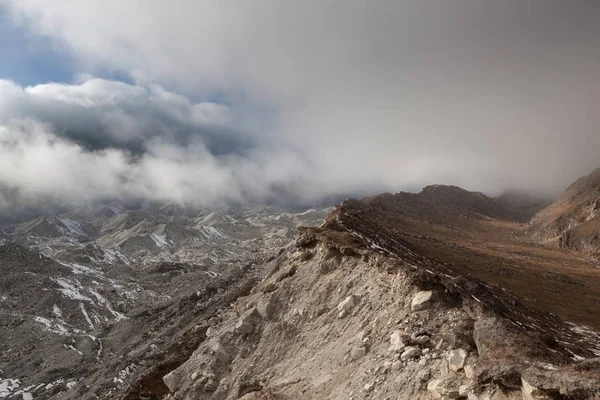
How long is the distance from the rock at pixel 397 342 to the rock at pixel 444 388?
7.60 ft

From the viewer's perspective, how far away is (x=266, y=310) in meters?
24.9

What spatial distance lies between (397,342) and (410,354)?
0.95 m

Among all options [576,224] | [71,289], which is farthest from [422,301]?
[576,224]

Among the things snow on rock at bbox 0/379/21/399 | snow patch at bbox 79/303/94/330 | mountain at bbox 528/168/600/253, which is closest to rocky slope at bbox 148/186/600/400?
snow on rock at bbox 0/379/21/399

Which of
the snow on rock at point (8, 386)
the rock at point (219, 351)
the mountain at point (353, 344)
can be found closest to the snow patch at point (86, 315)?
the mountain at point (353, 344)

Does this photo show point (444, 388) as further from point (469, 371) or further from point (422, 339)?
point (422, 339)

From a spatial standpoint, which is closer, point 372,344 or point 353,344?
point 372,344

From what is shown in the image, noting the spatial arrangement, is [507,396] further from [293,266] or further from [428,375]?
[293,266]

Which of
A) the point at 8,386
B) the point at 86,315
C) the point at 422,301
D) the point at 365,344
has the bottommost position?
the point at 8,386

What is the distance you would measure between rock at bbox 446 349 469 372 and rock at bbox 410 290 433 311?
3.46 metres

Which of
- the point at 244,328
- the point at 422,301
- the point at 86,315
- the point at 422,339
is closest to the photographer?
the point at 422,339

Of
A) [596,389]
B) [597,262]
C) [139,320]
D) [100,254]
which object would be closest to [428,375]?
[596,389]

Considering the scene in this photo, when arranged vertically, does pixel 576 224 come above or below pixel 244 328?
below

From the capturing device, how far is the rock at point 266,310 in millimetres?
24734
